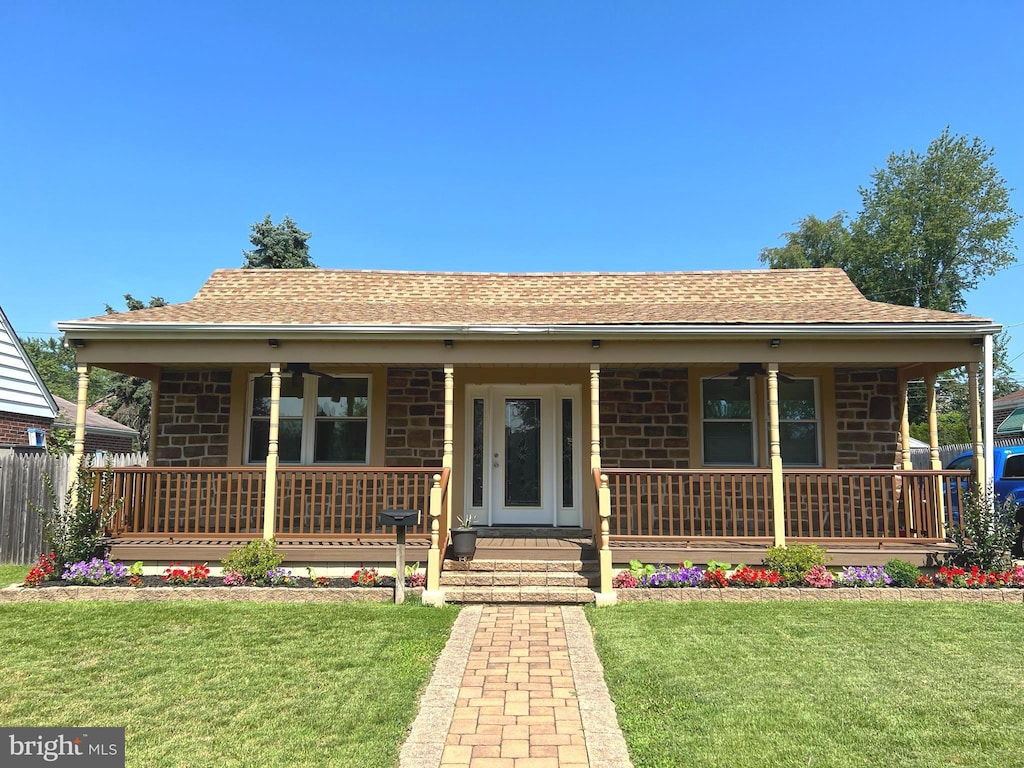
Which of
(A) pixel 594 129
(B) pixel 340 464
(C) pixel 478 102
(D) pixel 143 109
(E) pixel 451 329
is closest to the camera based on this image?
(E) pixel 451 329

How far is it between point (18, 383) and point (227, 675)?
1281 cm

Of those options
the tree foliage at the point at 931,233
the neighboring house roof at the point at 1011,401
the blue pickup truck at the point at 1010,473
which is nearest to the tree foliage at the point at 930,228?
the tree foliage at the point at 931,233

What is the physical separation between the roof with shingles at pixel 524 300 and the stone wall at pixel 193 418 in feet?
3.67

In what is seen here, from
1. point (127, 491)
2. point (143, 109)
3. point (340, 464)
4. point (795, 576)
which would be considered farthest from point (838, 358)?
point (143, 109)

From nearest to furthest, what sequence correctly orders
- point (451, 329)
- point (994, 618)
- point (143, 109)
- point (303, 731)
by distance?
point (303, 731), point (994, 618), point (451, 329), point (143, 109)

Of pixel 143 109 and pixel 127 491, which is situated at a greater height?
pixel 143 109

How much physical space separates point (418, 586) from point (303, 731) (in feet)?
11.9

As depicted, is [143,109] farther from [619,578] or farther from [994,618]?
[994,618]

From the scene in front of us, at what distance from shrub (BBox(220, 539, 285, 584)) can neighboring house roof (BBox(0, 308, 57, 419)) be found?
9.38 metres

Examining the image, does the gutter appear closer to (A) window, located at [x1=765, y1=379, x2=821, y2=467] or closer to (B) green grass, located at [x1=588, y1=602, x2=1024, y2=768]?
(A) window, located at [x1=765, y1=379, x2=821, y2=467]

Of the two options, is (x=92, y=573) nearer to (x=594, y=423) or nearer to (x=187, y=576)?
(x=187, y=576)

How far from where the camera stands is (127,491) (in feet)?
25.4

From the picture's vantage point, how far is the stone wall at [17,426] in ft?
42.6

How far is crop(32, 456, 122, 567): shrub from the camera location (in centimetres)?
716
